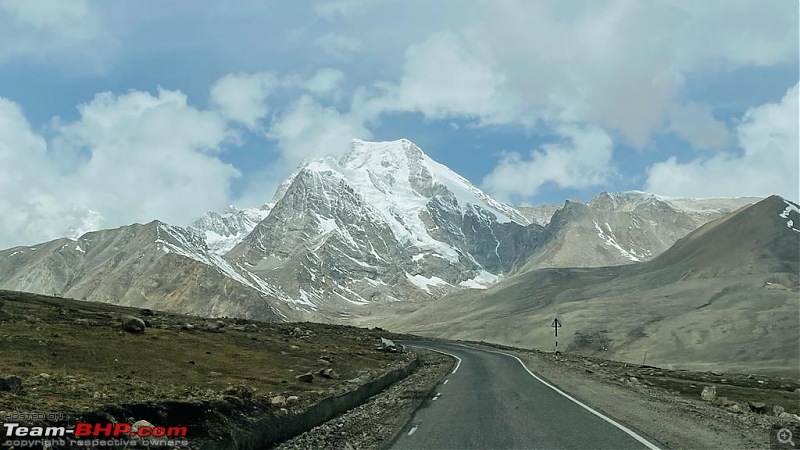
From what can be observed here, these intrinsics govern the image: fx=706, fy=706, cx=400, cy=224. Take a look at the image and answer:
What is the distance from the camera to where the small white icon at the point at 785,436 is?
1800 centimetres

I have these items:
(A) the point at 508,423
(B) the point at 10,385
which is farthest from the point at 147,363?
(A) the point at 508,423

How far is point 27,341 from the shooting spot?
103 ft

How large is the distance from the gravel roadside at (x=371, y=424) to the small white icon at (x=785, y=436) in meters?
10.1

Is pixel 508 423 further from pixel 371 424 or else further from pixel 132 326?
pixel 132 326

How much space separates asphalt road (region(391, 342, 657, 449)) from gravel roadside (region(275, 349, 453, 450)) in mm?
529

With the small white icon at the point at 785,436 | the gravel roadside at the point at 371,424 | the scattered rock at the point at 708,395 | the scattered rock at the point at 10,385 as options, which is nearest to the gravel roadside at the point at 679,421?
the small white icon at the point at 785,436

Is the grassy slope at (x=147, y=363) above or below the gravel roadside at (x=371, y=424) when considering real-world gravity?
above

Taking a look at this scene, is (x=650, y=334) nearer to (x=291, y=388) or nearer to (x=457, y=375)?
(x=457, y=375)

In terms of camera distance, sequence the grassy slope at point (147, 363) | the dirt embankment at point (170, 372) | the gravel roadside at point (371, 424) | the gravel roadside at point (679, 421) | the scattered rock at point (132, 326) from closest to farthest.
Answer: the dirt embankment at point (170, 372) < the gravel roadside at point (679, 421) < the gravel roadside at point (371, 424) < the grassy slope at point (147, 363) < the scattered rock at point (132, 326)

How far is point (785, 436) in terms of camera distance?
18.9 metres

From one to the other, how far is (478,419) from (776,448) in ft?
27.5

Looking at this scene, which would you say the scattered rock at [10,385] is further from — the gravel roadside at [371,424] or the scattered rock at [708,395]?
the scattered rock at [708,395]

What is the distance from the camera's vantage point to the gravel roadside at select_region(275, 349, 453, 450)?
1833cm

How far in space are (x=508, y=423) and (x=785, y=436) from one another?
738 centimetres
